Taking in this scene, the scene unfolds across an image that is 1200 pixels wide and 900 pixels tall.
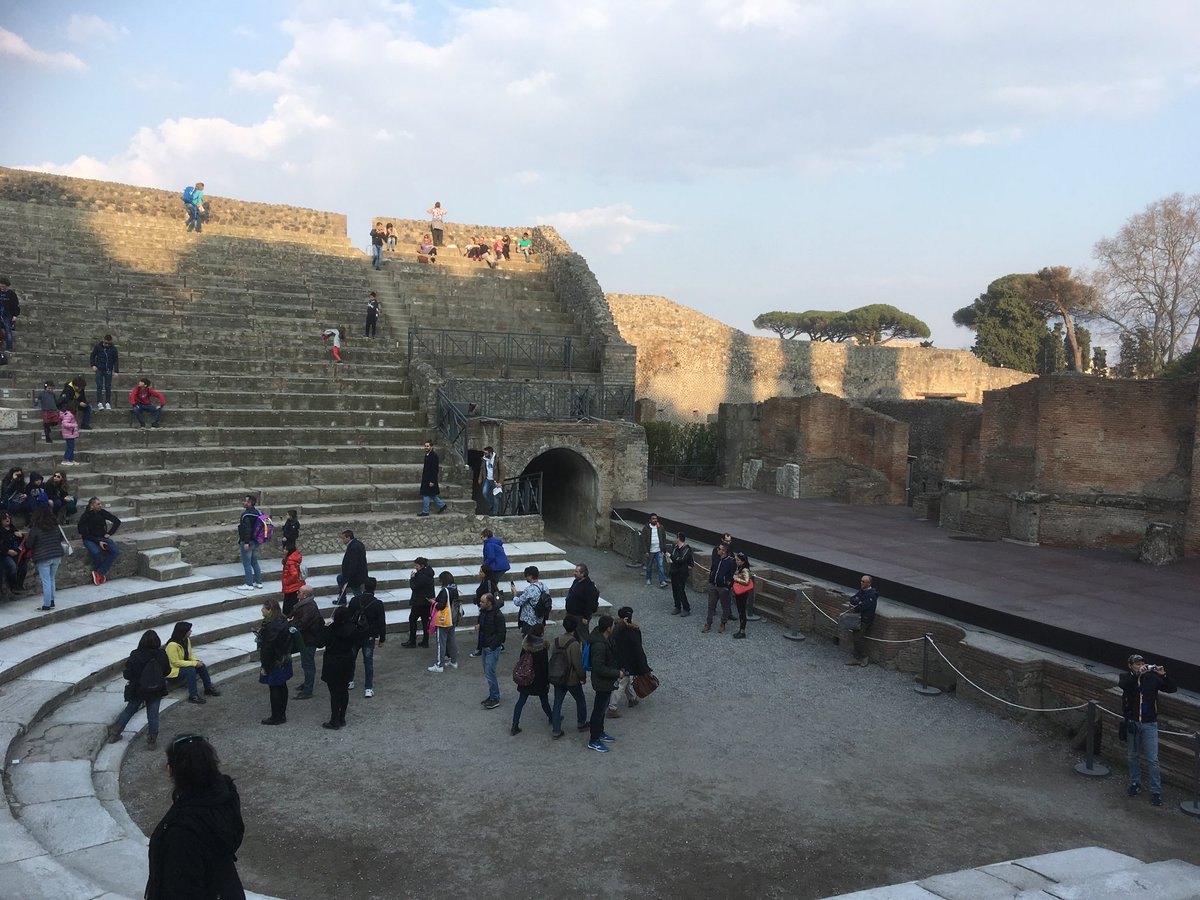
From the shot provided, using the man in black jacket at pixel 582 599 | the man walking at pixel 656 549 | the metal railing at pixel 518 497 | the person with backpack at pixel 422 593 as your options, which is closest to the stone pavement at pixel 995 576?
the man walking at pixel 656 549

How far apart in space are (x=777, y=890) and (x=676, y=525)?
38.1 ft

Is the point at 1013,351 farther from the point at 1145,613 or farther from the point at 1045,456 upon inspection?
the point at 1145,613

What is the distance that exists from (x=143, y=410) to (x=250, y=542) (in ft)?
16.1

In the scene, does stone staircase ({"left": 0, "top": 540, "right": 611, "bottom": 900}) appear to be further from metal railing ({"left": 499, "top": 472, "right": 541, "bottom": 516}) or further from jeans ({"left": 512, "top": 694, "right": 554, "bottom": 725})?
metal railing ({"left": 499, "top": 472, "right": 541, "bottom": 516})

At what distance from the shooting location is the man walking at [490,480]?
52.7ft

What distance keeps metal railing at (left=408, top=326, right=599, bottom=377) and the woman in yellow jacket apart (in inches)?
513

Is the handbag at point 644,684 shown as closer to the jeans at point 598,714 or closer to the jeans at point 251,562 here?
the jeans at point 598,714

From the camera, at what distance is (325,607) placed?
461 inches

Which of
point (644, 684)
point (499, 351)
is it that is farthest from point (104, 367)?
point (644, 684)

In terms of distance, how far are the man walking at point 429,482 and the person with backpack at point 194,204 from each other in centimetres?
1493

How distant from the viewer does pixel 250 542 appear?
11859 millimetres

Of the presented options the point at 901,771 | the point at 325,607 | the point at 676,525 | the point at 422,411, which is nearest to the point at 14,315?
the point at 422,411

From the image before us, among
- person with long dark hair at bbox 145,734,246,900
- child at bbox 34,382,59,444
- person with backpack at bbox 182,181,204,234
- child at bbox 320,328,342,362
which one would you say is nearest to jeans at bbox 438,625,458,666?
person with long dark hair at bbox 145,734,246,900

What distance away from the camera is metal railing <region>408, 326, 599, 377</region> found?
872 inches
